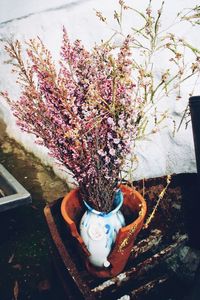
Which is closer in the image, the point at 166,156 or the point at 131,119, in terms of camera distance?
the point at 131,119

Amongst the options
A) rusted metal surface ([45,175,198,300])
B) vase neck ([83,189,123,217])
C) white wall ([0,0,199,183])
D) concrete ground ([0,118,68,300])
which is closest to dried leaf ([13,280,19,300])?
concrete ground ([0,118,68,300])

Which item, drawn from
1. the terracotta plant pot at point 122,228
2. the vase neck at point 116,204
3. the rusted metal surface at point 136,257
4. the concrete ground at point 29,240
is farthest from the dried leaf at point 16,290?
the vase neck at point 116,204

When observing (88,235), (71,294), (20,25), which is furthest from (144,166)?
(20,25)

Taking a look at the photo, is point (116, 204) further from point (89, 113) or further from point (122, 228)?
point (89, 113)

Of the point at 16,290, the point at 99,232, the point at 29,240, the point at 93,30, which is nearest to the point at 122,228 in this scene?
the point at 99,232

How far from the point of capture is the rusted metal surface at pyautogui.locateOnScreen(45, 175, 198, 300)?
4.45 ft

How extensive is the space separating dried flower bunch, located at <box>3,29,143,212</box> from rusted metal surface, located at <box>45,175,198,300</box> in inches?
10.6

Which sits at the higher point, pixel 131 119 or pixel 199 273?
pixel 131 119

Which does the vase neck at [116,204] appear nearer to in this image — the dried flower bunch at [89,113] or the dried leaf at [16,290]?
the dried flower bunch at [89,113]

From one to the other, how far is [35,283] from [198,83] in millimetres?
1548

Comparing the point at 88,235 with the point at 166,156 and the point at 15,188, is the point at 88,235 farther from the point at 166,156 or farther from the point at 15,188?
the point at 166,156

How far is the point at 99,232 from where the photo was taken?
53.4 inches

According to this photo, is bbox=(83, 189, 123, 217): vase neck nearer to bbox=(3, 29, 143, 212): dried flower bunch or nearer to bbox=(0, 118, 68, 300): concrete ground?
bbox=(3, 29, 143, 212): dried flower bunch

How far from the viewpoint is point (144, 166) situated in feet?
6.82
